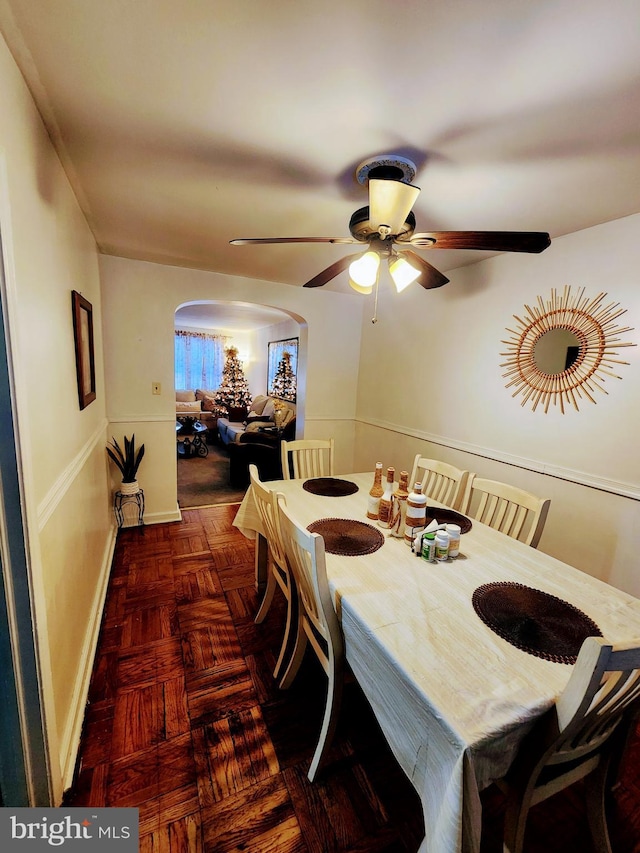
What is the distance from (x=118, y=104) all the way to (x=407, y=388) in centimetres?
256

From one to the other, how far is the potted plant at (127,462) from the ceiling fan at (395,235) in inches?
82.9

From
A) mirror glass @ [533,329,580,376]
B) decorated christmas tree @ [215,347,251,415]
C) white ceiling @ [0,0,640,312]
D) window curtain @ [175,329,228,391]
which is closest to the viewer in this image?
white ceiling @ [0,0,640,312]

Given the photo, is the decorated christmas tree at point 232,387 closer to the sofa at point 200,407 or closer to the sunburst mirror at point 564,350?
the sofa at point 200,407

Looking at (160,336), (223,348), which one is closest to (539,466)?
(160,336)

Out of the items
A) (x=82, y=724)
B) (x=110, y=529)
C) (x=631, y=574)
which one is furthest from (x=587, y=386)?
(x=110, y=529)

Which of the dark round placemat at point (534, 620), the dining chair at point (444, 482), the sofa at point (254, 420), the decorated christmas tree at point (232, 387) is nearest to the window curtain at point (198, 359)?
the decorated christmas tree at point (232, 387)

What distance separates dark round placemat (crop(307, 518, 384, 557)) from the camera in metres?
1.40

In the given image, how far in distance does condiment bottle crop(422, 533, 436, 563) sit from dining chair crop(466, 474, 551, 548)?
0.57 meters

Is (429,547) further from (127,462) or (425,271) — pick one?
(127,462)

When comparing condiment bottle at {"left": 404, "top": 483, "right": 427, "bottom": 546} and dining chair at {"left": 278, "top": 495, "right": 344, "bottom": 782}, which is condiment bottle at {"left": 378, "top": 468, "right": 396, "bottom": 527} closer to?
condiment bottle at {"left": 404, "top": 483, "right": 427, "bottom": 546}

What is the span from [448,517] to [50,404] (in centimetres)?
178

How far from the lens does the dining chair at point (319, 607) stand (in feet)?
3.59

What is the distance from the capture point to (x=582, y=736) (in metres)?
0.83

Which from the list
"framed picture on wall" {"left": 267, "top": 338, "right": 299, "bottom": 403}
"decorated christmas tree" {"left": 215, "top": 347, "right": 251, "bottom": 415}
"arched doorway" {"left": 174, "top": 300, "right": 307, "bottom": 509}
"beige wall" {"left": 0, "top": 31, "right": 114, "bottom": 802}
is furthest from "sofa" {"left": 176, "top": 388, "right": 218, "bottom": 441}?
"beige wall" {"left": 0, "top": 31, "right": 114, "bottom": 802}
